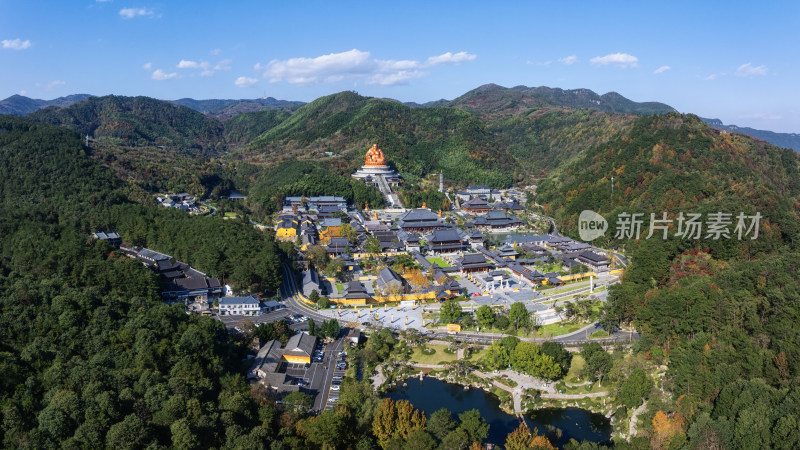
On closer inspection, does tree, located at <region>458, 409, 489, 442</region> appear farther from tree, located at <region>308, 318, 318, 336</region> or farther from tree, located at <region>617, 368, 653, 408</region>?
tree, located at <region>308, 318, 318, 336</region>

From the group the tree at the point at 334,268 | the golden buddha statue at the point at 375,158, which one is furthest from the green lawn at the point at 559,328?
the golden buddha statue at the point at 375,158

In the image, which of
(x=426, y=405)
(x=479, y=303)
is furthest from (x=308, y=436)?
(x=479, y=303)

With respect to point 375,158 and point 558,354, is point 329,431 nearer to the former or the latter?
point 558,354

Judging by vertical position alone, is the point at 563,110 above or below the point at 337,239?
above

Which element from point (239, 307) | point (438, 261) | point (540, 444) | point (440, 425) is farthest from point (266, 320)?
point (540, 444)

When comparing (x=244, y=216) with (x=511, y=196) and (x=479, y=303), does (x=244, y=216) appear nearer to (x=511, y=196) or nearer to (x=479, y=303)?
(x=479, y=303)
